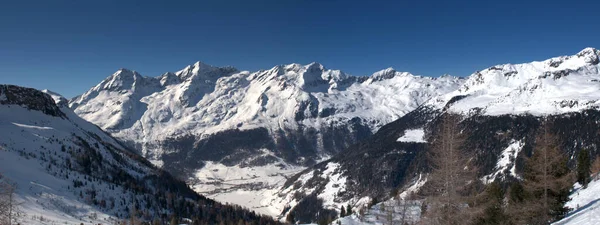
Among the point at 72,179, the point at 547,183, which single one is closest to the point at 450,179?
the point at 547,183

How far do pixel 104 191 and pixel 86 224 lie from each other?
39945 millimetres

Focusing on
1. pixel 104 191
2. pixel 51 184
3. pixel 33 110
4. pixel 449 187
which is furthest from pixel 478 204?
pixel 33 110

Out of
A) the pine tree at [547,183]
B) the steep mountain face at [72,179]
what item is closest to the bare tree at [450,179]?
the pine tree at [547,183]

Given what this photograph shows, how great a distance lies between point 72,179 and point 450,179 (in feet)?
418

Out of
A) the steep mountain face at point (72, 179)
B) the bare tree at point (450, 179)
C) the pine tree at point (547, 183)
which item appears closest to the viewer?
the bare tree at point (450, 179)

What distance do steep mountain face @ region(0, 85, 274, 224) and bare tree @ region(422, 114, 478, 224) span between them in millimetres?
74836

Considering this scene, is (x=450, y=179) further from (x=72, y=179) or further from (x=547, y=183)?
(x=72, y=179)

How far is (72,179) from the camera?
123938 millimetres

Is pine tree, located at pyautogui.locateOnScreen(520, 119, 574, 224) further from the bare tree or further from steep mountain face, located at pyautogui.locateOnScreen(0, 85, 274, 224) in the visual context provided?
steep mountain face, located at pyautogui.locateOnScreen(0, 85, 274, 224)

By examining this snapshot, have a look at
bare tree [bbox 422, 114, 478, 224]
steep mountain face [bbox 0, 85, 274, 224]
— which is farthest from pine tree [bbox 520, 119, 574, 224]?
steep mountain face [bbox 0, 85, 274, 224]

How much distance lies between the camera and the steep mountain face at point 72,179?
321 ft

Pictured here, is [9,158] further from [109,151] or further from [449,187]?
[449,187]

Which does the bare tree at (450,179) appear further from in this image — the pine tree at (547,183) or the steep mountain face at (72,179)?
the steep mountain face at (72,179)

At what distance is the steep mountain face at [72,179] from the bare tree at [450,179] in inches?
2946
